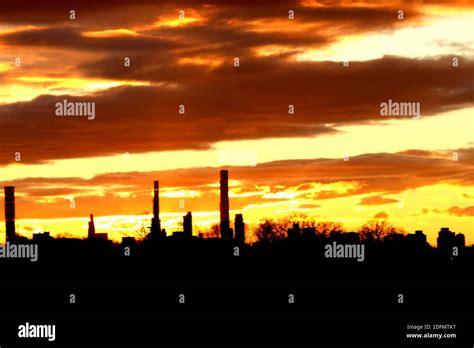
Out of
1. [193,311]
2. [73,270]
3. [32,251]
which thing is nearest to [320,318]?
[193,311]

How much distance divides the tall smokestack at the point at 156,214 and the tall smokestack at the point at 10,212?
13.3 m

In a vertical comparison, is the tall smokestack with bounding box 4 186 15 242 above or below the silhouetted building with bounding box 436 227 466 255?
above

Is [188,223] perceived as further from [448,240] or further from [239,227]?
[448,240]

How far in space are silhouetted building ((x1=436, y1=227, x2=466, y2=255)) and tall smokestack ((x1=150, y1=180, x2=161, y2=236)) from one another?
27382 mm

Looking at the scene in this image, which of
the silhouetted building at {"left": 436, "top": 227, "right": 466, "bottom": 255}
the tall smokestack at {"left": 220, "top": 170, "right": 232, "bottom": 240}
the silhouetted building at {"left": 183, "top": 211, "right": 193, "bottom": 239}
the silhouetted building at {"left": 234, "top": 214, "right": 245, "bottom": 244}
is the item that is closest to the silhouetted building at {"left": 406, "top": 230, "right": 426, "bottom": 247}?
the silhouetted building at {"left": 436, "top": 227, "right": 466, "bottom": 255}

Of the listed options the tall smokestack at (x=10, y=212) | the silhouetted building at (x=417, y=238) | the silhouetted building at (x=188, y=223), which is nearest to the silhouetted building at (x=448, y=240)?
the silhouetted building at (x=417, y=238)

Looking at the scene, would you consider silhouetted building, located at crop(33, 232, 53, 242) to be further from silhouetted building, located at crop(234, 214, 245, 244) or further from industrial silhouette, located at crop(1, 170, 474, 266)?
silhouetted building, located at crop(234, 214, 245, 244)

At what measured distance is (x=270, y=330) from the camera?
54.7 m

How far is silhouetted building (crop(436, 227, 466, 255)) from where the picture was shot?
3944 inches

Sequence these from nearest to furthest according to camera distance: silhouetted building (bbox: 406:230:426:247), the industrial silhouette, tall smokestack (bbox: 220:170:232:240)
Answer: the industrial silhouette → silhouetted building (bbox: 406:230:426:247) → tall smokestack (bbox: 220:170:232:240)

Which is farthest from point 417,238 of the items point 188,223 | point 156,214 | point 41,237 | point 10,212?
point 10,212

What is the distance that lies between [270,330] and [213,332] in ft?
10.4

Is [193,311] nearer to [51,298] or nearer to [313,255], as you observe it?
[51,298]

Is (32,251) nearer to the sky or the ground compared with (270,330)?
nearer to the sky
